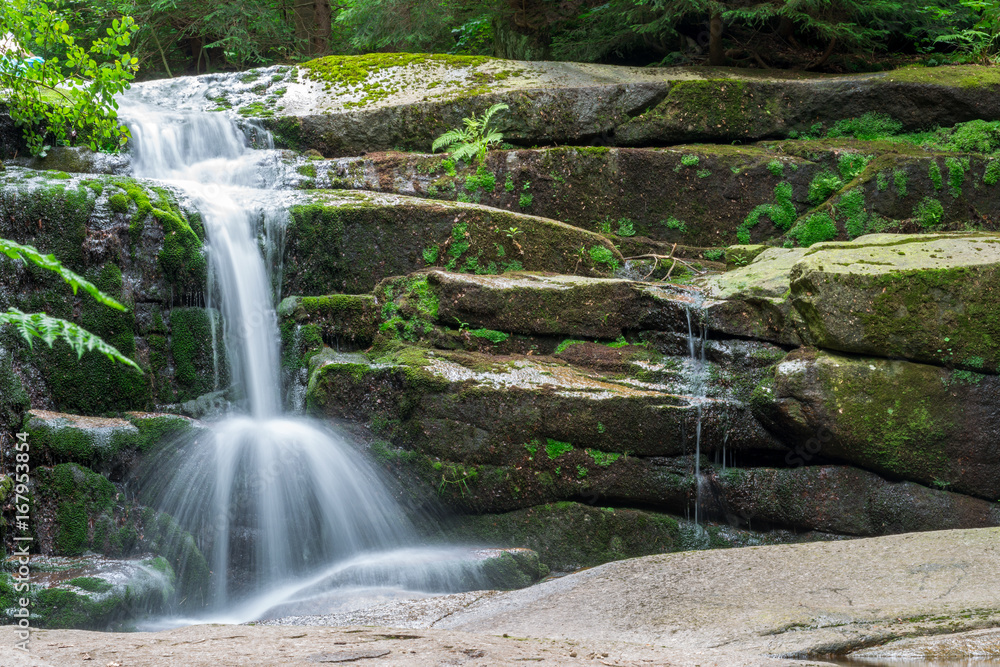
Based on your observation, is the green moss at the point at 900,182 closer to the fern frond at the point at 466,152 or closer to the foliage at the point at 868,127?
the foliage at the point at 868,127

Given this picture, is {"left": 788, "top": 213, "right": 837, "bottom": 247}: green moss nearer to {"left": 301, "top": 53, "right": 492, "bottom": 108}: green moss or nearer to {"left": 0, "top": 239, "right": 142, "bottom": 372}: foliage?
{"left": 301, "top": 53, "right": 492, "bottom": 108}: green moss

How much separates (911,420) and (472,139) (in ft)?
20.0

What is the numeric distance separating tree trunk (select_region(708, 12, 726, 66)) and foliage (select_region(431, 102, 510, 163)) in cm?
390

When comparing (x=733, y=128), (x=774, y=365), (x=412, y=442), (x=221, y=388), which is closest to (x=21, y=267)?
(x=221, y=388)

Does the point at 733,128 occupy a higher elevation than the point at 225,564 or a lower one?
higher

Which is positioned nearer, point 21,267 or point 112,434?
point 112,434

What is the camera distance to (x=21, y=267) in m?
6.66

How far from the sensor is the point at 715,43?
461 inches

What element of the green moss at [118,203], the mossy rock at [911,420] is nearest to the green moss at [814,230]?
the mossy rock at [911,420]

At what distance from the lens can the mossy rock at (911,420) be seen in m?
6.09

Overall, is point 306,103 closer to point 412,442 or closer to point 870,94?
point 412,442

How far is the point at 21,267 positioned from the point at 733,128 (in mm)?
8575

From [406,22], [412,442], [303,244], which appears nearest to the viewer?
[412,442]

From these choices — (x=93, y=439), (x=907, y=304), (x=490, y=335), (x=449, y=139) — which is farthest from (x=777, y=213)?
(x=93, y=439)
